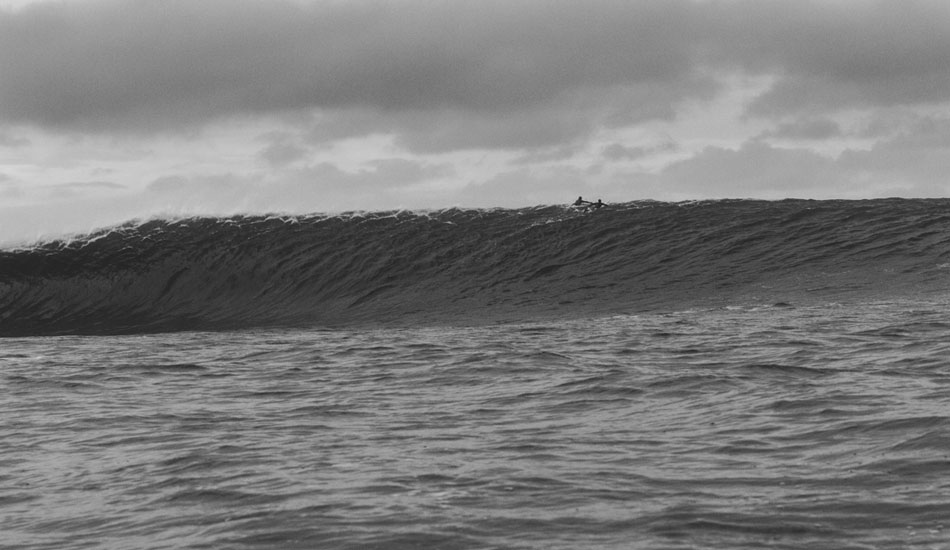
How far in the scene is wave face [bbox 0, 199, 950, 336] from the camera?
23750 mm

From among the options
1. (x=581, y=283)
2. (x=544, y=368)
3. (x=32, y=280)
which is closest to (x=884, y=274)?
(x=581, y=283)

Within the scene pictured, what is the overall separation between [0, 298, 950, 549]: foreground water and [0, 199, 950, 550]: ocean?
0.04 metres

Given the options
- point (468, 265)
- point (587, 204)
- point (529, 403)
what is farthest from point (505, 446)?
Result: point (587, 204)

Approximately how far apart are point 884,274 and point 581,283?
6.65 metres

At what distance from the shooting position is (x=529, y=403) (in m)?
11.4

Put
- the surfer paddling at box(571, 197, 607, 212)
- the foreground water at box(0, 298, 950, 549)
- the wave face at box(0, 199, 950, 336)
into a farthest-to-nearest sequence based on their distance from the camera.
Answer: the surfer paddling at box(571, 197, 607, 212) < the wave face at box(0, 199, 950, 336) < the foreground water at box(0, 298, 950, 549)

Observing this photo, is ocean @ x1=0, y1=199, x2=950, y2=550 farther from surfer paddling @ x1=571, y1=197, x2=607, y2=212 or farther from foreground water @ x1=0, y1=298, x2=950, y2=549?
surfer paddling @ x1=571, y1=197, x2=607, y2=212

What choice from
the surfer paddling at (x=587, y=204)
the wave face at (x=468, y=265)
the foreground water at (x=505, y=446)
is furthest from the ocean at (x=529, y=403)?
the surfer paddling at (x=587, y=204)

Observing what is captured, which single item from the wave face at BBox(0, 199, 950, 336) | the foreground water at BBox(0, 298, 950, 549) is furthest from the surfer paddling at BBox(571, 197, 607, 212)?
the foreground water at BBox(0, 298, 950, 549)

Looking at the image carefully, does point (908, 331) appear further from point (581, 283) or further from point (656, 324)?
point (581, 283)

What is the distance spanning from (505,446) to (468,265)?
19.9m

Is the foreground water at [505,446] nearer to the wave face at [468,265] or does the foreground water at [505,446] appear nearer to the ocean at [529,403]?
the ocean at [529,403]

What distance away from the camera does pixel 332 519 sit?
7.04 m

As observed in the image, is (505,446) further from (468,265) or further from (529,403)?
(468,265)
